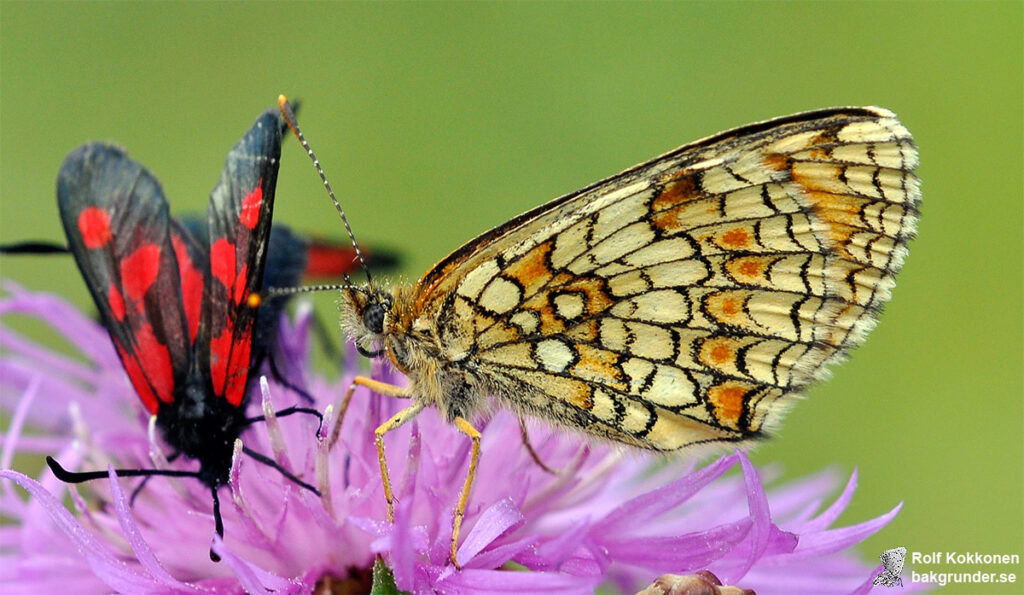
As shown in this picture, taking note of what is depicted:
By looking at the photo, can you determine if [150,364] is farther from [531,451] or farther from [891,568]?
[891,568]

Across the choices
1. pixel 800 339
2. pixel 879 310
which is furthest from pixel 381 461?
pixel 879 310

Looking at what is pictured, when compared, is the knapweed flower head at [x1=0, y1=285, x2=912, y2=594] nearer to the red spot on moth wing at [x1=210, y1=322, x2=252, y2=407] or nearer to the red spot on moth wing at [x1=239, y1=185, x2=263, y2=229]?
the red spot on moth wing at [x1=210, y1=322, x2=252, y2=407]

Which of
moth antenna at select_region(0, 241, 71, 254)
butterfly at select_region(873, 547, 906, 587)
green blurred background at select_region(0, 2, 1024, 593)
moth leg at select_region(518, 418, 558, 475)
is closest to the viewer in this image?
butterfly at select_region(873, 547, 906, 587)

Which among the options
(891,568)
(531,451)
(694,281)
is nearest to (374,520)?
(531,451)

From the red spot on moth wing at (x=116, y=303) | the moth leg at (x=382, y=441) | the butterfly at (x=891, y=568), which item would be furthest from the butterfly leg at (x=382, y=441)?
the butterfly at (x=891, y=568)

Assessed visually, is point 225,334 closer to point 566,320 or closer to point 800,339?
point 566,320

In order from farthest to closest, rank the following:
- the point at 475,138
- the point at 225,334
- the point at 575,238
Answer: the point at 475,138 < the point at 575,238 < the point at 225,334

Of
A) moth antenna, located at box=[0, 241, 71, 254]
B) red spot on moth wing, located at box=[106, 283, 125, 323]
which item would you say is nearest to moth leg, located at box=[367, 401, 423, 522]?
red spot on moth wing, located at box=[106, 283, 125, 323]
